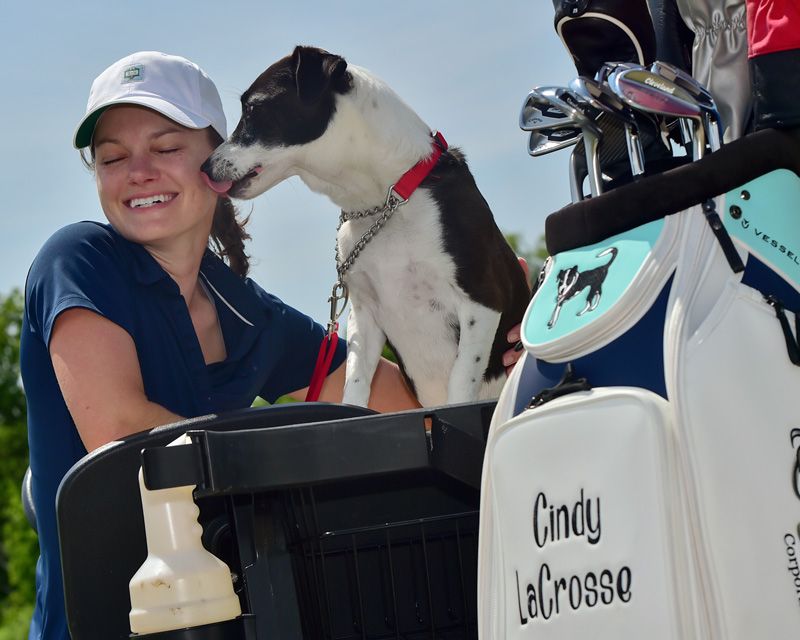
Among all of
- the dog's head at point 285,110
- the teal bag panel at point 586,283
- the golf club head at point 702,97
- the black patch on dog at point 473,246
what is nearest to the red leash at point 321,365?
the black patch on dog at point 473,246

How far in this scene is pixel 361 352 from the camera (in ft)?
11.3

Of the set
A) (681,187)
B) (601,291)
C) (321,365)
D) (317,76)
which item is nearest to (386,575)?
(601,291)

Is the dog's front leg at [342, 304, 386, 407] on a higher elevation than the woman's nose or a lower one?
lower

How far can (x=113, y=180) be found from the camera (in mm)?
2693

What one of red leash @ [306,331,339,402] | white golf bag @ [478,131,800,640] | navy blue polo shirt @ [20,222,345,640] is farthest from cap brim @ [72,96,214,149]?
white golf bag @ [478,131,800,640]

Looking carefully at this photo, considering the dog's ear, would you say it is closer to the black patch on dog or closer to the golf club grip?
the black patch on dog

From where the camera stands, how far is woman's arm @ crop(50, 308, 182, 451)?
2123 mm

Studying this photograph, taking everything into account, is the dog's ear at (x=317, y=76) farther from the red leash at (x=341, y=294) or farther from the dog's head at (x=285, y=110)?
the red leash at (x=341, y=294)

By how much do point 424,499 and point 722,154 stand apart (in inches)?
24.7

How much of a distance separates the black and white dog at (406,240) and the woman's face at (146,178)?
61 cm

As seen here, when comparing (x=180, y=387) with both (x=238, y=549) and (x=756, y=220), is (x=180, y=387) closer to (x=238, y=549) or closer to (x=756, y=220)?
(x=238, y=549)

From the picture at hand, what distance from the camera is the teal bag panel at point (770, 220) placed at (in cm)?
126

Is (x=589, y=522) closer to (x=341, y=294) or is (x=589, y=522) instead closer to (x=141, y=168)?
(x=141, y=168)

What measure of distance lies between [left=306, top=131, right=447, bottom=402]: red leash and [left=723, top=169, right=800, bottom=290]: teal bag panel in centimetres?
183
